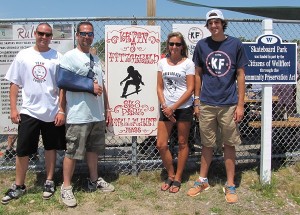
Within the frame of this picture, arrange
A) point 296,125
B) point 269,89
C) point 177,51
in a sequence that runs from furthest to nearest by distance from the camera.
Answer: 1. point 296,125
2. point 269,89
3. point 177,51

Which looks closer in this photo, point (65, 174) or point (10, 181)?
point (65, 174)

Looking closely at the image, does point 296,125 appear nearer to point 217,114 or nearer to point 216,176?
point 216,176

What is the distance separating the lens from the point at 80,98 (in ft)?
12.4

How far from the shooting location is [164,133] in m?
4.08

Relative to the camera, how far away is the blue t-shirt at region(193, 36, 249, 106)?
3.74 meters

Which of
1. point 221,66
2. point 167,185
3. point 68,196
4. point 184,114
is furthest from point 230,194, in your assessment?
point 68,196

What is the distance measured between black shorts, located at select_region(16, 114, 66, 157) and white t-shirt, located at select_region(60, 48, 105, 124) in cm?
26

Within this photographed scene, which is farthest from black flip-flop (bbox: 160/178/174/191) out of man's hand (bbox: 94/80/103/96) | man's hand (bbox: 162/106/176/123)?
man's hand (bbox: 94/80/103/96)

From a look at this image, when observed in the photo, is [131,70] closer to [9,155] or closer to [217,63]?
[217,63]

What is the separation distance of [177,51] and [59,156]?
6.92 feet

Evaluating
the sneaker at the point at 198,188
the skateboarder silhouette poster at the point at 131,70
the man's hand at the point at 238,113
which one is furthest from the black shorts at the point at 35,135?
the man's hand at the point at 238,113

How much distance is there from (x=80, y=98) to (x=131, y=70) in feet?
2.66

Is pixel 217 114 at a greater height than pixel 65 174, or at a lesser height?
greater

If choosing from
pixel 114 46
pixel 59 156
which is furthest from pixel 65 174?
pixel 114 46
